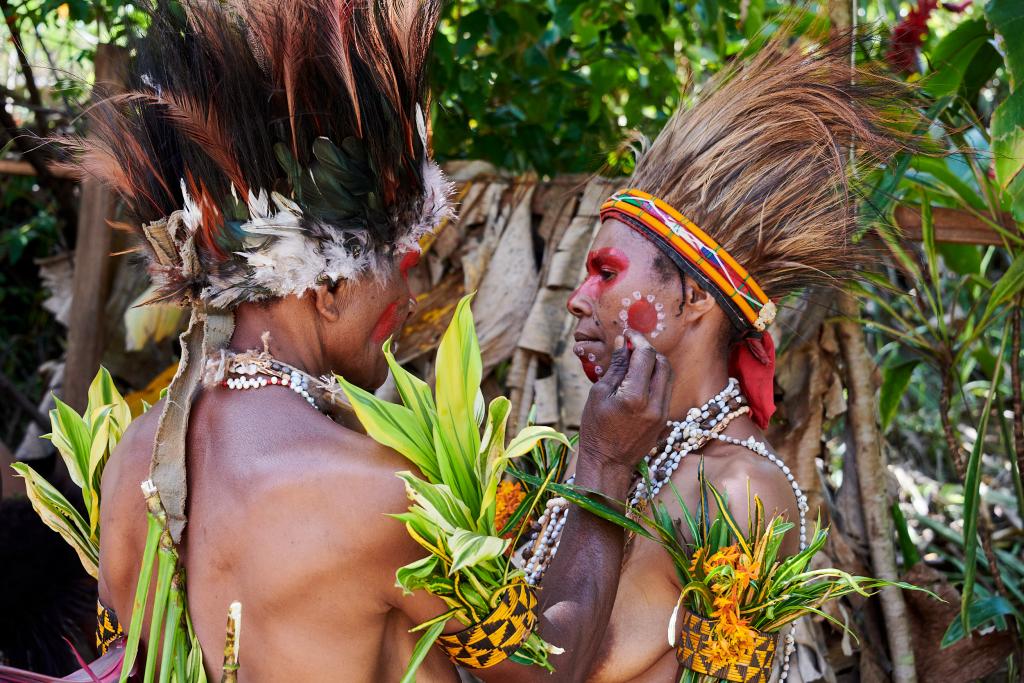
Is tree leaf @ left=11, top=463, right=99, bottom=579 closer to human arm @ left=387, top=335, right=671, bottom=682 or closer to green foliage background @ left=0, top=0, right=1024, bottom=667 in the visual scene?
green foliage background @ left=0, top=0, right=1024, bottom=667

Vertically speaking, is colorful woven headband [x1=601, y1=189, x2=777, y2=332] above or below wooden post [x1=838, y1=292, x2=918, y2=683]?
above

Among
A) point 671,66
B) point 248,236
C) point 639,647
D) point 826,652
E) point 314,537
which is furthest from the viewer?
point 671,66

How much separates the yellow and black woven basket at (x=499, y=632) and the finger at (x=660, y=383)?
0.52m

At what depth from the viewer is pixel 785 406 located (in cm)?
376

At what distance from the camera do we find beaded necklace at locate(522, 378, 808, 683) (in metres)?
2.32

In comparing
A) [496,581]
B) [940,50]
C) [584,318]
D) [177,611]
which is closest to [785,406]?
[940,50]

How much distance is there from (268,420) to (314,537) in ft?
0.78

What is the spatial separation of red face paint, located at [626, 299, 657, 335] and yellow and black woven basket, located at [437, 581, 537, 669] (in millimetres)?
797

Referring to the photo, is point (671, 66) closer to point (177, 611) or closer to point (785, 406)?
point (785, 406)

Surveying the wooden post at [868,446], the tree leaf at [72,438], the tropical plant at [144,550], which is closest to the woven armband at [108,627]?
the tropical plant at [144,550]

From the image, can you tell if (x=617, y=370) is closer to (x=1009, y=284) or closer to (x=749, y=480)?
(x=749, y=480)

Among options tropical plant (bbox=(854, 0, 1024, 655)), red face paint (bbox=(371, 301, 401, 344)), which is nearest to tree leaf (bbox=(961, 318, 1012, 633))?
tropical plant (bbox=(854, 0, 1024, 655))

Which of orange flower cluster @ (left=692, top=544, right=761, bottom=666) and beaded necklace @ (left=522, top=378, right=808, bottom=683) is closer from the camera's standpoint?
orange flower cluster @ (left=692, top=544, right=761, bottom=666)

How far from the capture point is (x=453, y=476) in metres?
1.81
